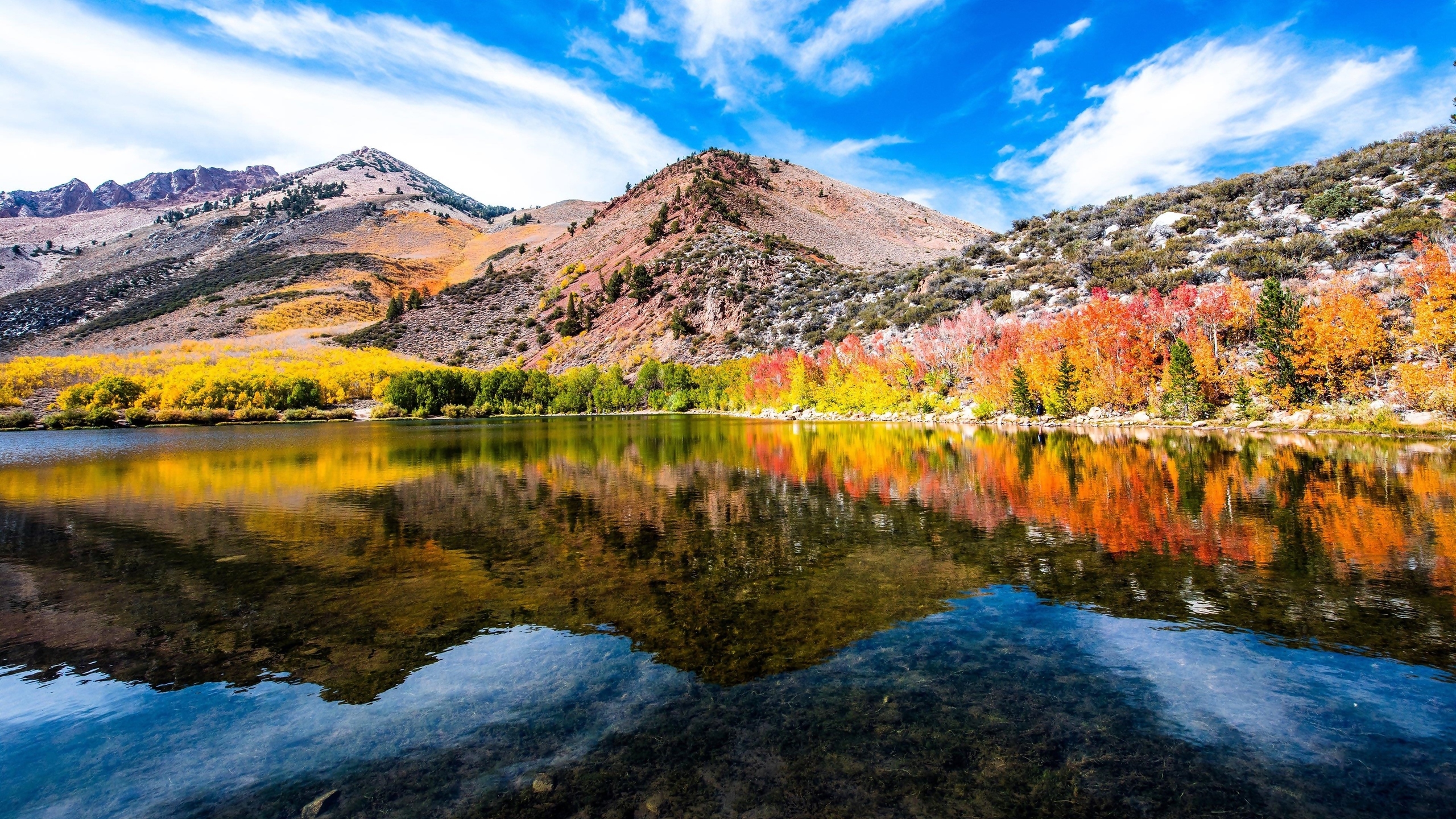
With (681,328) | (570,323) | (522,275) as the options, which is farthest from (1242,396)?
(522,275)

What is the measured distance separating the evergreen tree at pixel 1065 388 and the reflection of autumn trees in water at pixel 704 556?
20894 mm

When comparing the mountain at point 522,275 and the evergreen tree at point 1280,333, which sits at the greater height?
the mountain at point 522,275

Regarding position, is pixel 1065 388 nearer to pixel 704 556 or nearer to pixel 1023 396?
pixel 1023 396

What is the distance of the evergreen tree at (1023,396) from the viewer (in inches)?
1837

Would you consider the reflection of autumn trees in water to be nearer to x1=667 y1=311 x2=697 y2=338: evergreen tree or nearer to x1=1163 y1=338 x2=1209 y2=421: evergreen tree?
x1=1163 y1=338 x2=1209 y2=421: evergreen tree

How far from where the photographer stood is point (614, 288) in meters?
130

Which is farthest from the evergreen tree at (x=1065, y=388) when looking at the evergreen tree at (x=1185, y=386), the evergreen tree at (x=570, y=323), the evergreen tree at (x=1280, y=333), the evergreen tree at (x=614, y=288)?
the evergreen tree at (x=570, y=323)

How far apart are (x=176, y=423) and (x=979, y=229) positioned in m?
175

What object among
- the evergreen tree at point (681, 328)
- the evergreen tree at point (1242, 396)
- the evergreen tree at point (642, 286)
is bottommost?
the evergreen tree at point (1242, 396)

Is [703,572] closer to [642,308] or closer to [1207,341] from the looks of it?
[1207,341]

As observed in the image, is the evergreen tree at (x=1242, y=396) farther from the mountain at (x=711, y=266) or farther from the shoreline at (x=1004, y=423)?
Answer: the mountain at (x=711, y=266)

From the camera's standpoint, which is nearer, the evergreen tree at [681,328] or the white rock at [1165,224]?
the white rock at [1165,224]

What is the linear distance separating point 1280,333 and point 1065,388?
12.6 m

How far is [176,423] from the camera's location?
260 feet
